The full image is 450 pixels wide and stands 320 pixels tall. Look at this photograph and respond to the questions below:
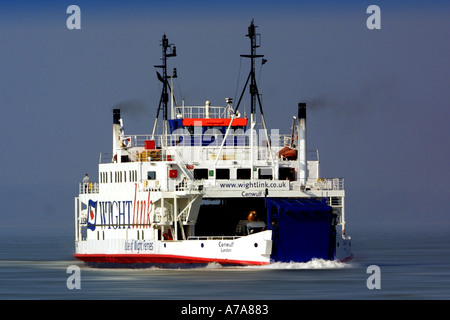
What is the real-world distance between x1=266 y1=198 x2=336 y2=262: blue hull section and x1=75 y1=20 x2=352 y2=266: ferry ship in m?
0.04

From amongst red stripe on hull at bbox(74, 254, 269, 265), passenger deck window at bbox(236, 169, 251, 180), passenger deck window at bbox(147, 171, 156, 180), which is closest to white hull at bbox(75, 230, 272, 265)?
red stripe on hull at bbox(74, 254, 269, 265)

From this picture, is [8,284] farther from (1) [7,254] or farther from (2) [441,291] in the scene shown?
(1) [7,254]

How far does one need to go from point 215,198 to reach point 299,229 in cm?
528

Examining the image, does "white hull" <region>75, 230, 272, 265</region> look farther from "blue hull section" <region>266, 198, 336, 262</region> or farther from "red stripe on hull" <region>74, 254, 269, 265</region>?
"blue hull section" <region>266, 198, 336, 262</region>

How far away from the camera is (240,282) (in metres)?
56.1

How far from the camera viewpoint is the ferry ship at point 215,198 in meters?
60.5

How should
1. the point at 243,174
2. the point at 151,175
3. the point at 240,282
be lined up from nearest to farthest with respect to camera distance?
the point at 240,282 < the point at 151,175 < the point at 243,174

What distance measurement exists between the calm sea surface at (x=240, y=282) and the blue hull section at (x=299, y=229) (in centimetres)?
63

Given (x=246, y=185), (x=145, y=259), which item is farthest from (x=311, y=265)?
(x=145, y=259)

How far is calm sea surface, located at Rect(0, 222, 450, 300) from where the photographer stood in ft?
172

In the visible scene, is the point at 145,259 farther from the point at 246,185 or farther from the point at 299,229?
the point at 299,229

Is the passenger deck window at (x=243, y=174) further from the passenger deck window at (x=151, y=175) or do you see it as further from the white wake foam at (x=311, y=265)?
the white wake foam at (x=311, y=265)

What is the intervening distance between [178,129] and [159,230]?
21.2 ft
